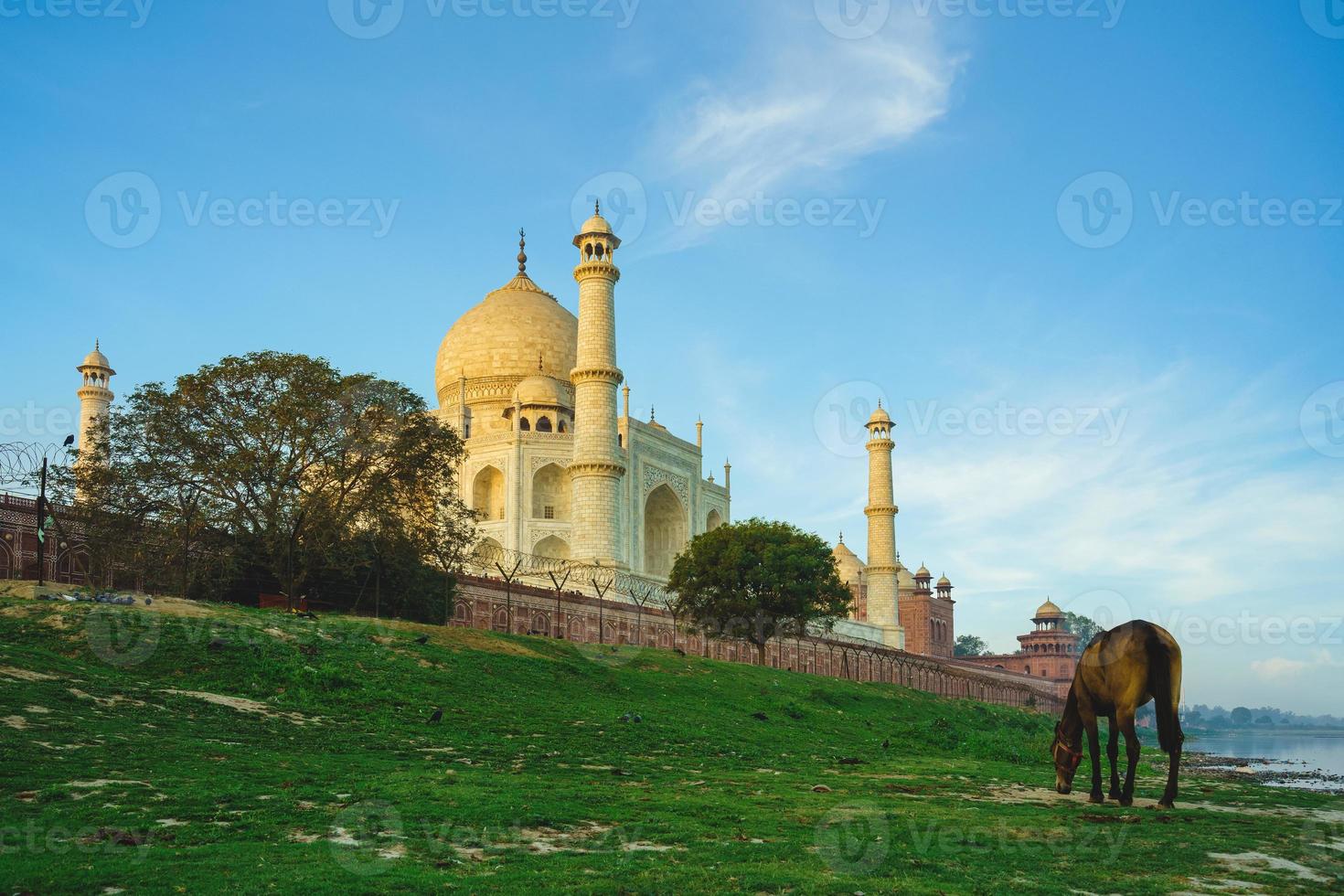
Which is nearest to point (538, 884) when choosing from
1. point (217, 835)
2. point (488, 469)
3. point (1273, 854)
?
point (217, 835)

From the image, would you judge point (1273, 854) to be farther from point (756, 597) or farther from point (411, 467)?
point (756, 597)

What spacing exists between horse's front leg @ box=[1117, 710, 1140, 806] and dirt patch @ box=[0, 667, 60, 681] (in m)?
14.0

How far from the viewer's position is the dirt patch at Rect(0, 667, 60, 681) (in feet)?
54.1

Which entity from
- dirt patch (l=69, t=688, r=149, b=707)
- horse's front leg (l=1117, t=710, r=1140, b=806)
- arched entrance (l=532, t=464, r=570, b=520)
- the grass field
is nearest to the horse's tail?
horse's front leg (l=1117, t=710, r=1140, b=806)

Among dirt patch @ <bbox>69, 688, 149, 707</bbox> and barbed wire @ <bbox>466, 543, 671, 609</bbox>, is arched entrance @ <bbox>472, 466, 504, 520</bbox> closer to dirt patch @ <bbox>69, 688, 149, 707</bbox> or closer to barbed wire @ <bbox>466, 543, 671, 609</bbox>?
barbed wire @ <bbox>466, 543, 671, 609</bbox>

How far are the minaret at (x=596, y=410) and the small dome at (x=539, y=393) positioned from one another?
1164 cm

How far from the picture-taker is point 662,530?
70.9 meters

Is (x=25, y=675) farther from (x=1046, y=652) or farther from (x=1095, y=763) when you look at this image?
(x=1046, y=652)

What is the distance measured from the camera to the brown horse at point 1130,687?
13.6 meters

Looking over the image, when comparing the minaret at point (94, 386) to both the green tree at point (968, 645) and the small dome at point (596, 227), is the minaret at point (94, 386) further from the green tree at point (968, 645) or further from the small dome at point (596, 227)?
the green tree at point (968, 645)

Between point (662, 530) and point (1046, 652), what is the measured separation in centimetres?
5687

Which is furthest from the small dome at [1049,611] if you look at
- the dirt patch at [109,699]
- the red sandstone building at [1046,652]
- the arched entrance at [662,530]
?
the dirt patch at [109,699]

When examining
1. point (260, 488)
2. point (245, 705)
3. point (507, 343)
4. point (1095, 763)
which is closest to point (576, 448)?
point (507, 343)

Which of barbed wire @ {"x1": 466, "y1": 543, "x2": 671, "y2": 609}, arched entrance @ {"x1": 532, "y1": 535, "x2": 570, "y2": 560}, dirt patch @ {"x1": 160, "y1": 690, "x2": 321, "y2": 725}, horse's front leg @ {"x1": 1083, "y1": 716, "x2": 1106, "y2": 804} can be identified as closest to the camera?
horse's front leg @ {"x1": 1083, "y1": 716, "x2": 1106, "y2": 804}
